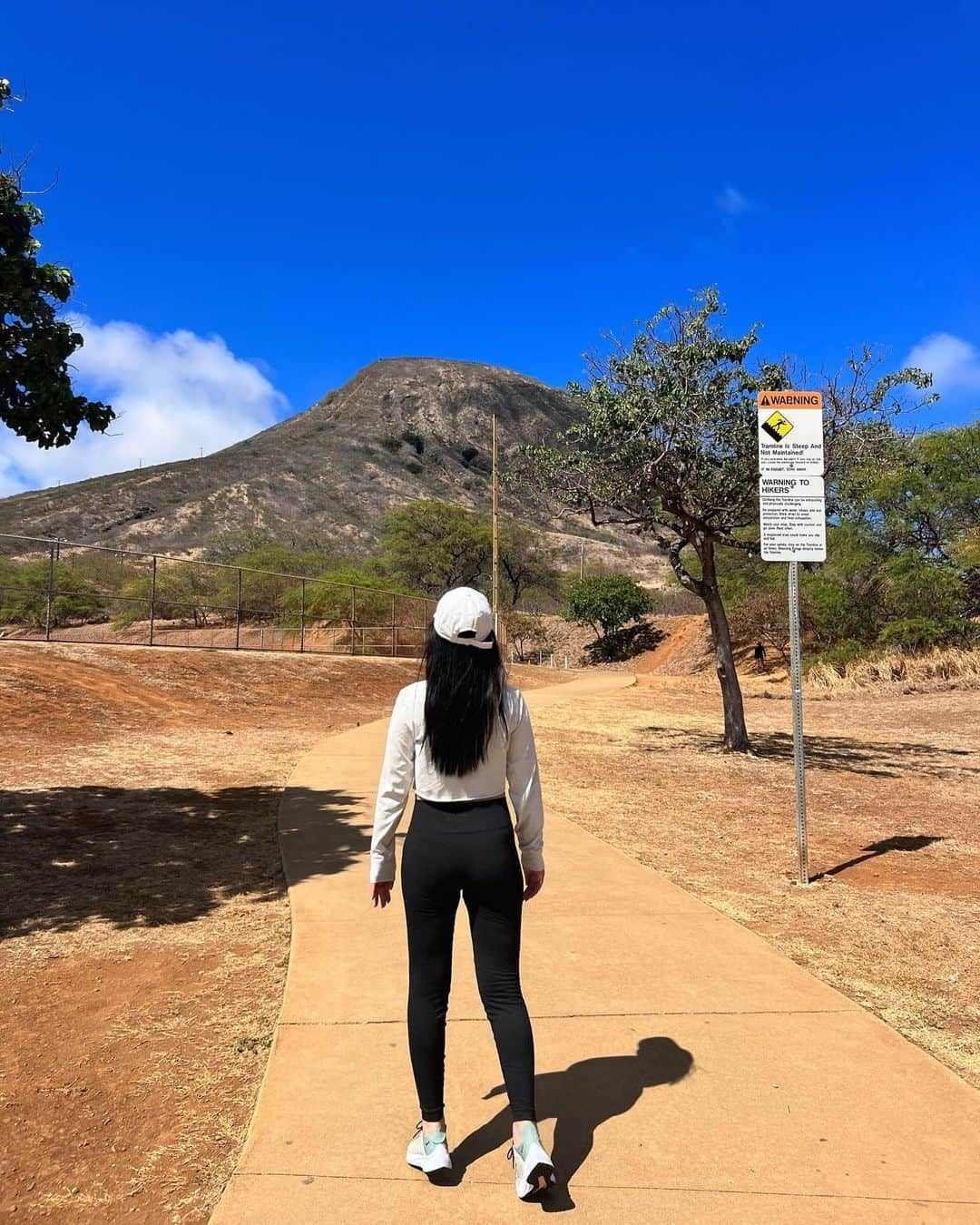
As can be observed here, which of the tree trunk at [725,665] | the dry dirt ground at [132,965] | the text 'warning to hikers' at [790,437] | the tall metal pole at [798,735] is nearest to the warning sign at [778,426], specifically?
the text 'warning to hikers' at [790,437]

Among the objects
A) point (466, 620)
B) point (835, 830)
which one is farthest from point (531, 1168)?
point (835, 830)

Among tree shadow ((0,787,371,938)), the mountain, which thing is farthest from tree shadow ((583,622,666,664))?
tree shadow ((0,787,371,938))

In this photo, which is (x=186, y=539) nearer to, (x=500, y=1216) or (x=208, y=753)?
(x=208, y=753)

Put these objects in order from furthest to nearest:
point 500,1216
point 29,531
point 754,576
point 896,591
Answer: point 29,531
point 754,576
point 896,591
point 500,1216

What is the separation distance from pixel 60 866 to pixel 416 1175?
14.6 ft

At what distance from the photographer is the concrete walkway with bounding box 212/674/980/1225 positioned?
2.62m

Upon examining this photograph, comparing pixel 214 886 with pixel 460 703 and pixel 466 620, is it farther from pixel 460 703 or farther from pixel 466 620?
pixel 466 620

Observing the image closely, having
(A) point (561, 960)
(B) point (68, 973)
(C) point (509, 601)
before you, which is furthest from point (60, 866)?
(C) point (509, 601)

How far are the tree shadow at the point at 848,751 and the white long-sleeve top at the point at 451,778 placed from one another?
9.58 metres

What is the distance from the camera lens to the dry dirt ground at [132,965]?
2850 mm

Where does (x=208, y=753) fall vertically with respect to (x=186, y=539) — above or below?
below

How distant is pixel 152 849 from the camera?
6.71 m

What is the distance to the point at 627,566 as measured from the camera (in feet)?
324

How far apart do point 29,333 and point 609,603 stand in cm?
4055
